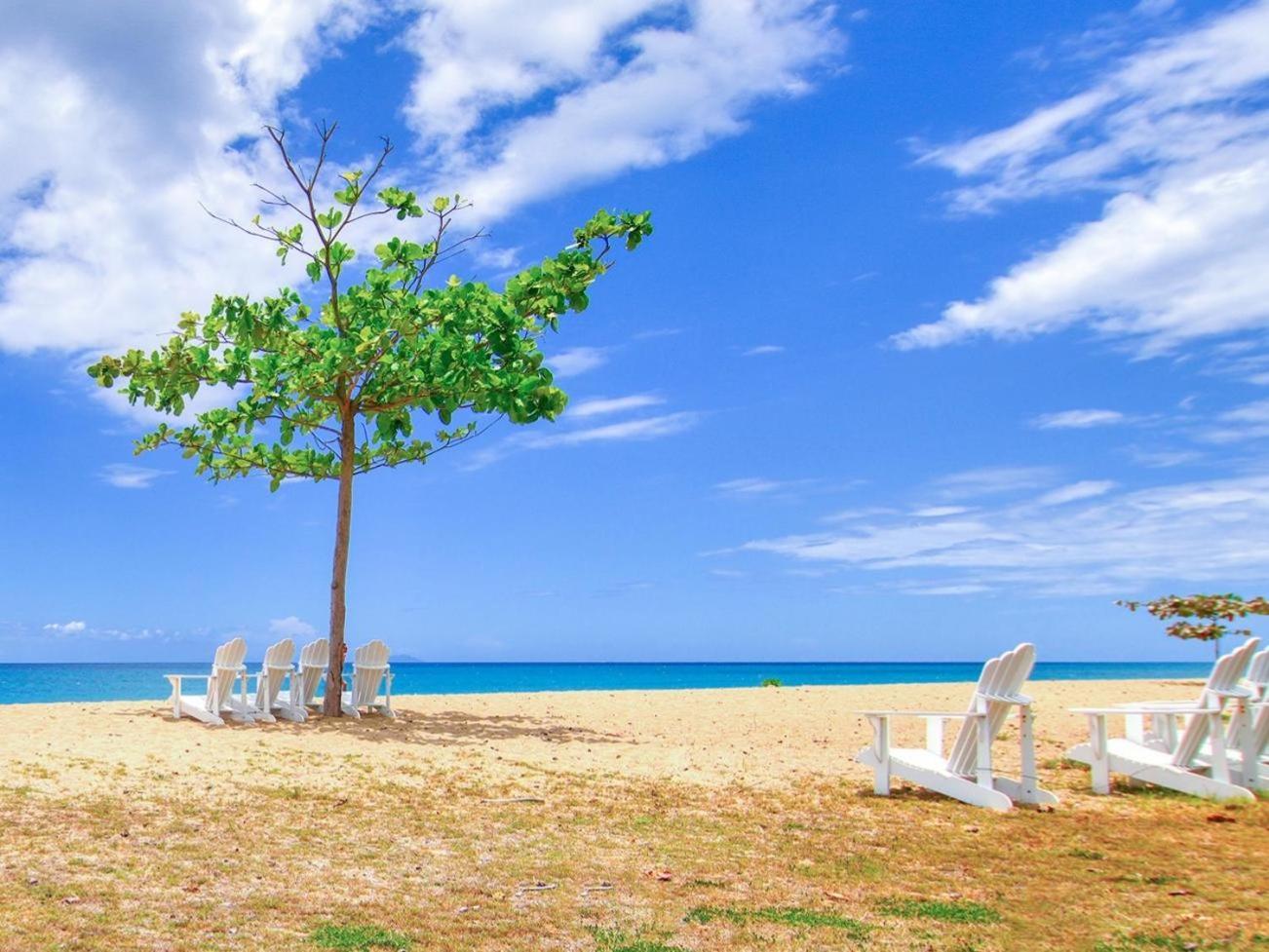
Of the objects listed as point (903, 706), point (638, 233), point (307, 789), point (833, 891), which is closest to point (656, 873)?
point (833, 891)

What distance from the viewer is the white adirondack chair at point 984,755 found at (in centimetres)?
881

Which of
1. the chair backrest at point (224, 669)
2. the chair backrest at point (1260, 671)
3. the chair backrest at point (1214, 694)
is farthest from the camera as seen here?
the chair backrest at point (224, 669)

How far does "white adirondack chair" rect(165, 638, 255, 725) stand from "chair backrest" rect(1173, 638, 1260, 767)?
1114cm

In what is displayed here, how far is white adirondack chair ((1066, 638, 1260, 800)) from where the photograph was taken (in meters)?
9.11

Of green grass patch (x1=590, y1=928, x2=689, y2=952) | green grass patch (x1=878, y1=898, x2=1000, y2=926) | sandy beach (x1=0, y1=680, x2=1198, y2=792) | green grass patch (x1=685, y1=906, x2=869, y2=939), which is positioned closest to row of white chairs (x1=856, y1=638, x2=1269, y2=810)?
sandy beach (x1=0, y1=680, x2=1198, y2=792)

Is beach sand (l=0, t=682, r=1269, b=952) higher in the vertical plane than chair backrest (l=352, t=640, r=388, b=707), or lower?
lower

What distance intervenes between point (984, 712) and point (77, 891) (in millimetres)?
6580

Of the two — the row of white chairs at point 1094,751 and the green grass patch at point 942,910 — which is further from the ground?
the row of white chairs at point 1094,751

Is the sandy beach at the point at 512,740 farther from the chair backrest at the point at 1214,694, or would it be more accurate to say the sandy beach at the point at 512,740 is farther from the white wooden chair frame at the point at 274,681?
the chair backrest at the point at 1214,694

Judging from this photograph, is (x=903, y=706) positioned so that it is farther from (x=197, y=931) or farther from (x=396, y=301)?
(x=197, y=931)

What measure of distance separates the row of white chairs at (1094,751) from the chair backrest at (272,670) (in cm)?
867

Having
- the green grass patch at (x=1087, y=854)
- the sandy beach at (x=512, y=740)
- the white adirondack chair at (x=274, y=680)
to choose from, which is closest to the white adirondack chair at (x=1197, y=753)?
the green grass patch at (x=1087, y=854)

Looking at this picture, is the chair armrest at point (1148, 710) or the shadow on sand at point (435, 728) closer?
the chair armrest at point (1148, 710)

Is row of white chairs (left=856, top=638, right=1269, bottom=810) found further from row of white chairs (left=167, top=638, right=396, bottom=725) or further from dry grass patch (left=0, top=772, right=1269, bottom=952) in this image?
row of white chairs (left=167, top=638, right=396, bottom=725)
